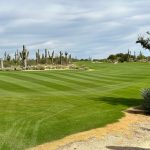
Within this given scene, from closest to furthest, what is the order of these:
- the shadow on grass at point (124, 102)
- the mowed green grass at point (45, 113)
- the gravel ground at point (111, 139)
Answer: the gravel ground at point (111, 139), the mowed green grass at point (45, 113), the shadow on grass at point (124, 102)

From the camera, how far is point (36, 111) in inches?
885

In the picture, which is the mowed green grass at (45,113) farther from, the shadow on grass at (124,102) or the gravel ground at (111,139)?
the gravel ground at (111,139)

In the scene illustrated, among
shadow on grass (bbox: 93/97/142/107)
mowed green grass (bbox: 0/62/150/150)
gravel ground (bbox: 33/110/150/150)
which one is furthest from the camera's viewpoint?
shadow on grass (bbox: 93/97/142/107)

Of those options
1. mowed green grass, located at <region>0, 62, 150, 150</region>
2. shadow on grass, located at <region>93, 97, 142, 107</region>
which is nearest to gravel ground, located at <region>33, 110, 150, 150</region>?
mowed green grass, located at <region>0, 62, 150, 150</region>

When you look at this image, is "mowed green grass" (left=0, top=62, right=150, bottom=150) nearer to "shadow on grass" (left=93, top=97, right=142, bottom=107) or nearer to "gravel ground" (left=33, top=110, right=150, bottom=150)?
"shadow on grass" (left=93, top=97, right=142, bottom=107)

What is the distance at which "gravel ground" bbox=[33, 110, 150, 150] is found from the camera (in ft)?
50.6

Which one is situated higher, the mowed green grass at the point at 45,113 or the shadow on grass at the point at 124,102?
the mowed green grass at the point at 45,113

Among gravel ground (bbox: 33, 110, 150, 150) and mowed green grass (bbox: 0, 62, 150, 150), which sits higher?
mowed green grass (bbox: 0, 62, 150, 150)

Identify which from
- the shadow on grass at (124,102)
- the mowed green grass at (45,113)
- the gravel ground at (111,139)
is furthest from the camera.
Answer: the shadow on grass at (124,102)

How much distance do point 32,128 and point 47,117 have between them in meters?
2.93

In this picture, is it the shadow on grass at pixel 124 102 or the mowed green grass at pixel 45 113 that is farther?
the shadow on grass at pixel 124 102

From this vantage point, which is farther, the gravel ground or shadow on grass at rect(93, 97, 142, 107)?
shadow on grass at rect(93, 97, 142, 107)

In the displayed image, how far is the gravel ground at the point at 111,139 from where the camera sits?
15430mm

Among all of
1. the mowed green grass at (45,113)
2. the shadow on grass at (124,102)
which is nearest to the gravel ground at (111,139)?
the mowed green grass at (45,113)
